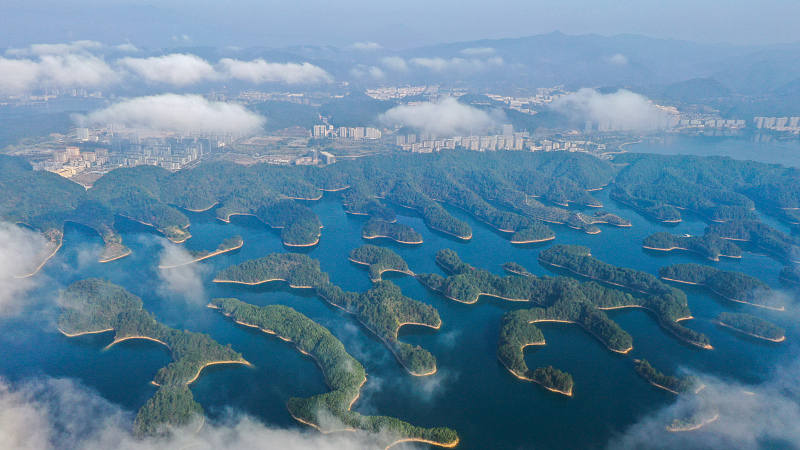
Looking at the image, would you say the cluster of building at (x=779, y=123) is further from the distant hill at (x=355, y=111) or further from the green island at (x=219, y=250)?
the green island at (x=219, y=250)

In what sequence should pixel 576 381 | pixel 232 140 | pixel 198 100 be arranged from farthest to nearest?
pixel 198 100
pixel 232 140
pixel 576 381

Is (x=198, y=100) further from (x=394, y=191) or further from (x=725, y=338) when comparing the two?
(x=725, y=338)

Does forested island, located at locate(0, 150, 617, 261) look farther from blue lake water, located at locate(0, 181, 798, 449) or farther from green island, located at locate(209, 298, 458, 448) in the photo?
green island, located at locate(209, 298, 458, 448)

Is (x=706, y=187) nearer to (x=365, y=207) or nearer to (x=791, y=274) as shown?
Result: (x=791, y=274)

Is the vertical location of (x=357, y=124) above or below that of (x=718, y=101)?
below

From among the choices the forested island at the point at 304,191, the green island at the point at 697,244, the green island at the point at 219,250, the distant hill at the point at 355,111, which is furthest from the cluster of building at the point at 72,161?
the green island at the point at 697,244

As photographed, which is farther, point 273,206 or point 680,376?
point 273,206

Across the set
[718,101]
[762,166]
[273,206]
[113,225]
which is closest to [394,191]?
[273,206]

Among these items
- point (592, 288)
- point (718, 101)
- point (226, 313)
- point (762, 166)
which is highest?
point (718, 101)
